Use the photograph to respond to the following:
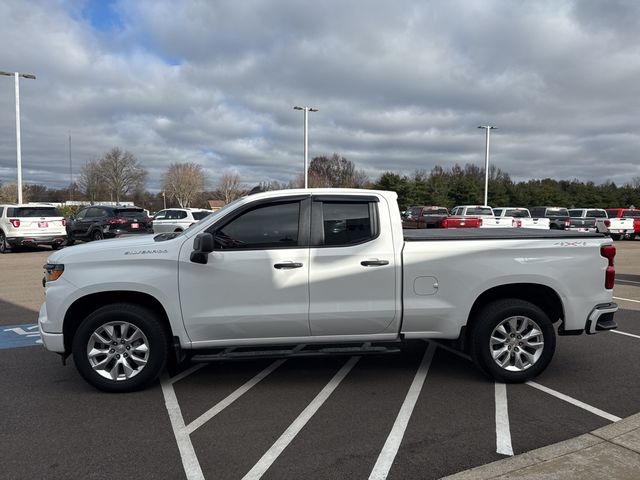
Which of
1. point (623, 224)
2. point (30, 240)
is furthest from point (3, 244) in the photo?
point (623, 224)

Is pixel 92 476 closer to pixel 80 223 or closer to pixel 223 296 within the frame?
pixel 223 296

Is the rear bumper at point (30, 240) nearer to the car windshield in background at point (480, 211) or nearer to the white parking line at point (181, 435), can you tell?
the white parking line at point (181, 435)

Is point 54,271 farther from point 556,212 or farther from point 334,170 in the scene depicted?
point 334,170

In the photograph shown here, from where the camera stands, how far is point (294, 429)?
A: 13.3 ft

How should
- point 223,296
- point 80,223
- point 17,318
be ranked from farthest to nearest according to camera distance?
1. point 80,223
2. point 17,318
3. point 223,296

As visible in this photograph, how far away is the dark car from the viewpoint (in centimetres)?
2082

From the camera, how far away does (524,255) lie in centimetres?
496

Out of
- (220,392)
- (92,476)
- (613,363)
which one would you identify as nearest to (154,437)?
(92,476)

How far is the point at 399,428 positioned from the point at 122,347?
2.55 meters

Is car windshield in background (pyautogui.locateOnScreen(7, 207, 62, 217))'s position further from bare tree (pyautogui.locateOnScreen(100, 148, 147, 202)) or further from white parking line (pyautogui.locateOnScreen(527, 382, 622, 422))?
bare tree (pyautogui.locateOnScreen(100, 148, 147, 202))

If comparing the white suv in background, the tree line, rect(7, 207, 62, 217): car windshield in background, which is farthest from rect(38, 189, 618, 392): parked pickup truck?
the tree line

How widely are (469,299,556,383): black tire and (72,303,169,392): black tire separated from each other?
2.93 m

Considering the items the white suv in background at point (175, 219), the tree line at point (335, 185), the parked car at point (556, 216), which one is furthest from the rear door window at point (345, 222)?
the tree line at point (335, 185)

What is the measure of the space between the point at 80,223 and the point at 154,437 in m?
19.6
